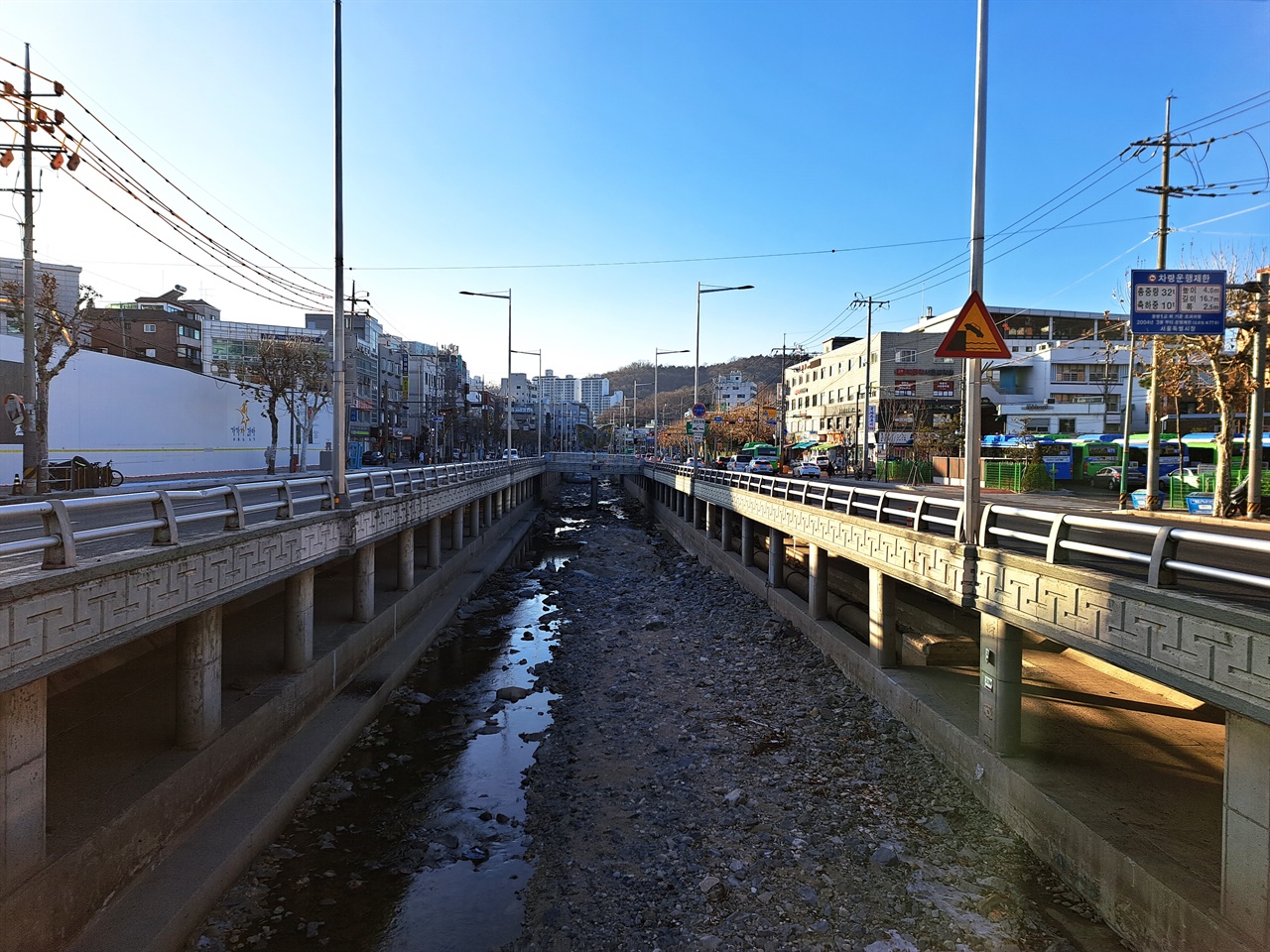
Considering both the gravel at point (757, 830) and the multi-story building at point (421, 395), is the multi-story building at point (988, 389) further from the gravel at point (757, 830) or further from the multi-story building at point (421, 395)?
the multi-story building at point (421, 395)

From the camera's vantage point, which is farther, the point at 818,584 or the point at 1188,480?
the point at 1188,480

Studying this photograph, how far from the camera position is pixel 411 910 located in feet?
27.7

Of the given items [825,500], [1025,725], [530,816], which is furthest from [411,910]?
[825,500]

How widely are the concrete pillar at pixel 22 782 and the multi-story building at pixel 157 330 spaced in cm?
7452

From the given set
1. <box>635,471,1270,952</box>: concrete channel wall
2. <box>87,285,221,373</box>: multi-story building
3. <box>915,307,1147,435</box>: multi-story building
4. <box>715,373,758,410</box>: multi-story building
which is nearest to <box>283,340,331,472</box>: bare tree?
<box>87,285,221,373</box>: multi-story building

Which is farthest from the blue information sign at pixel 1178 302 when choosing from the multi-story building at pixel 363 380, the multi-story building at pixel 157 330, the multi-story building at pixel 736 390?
the multi-story building at pixel 736 390

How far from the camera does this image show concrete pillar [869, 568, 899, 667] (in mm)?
14602

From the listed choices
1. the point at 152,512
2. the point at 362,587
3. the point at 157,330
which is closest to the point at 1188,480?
the point at 362,587

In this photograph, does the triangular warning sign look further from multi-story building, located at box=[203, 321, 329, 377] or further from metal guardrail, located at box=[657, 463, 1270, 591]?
multi-story building, located at box=[203, 321, 329, 377]

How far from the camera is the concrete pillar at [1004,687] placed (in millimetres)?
9773

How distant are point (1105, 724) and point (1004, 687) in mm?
2726

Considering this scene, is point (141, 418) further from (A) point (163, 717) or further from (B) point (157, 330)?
(B) point (157, 330)

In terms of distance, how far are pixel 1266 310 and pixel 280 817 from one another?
28.3m

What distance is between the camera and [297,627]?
13000 mm
